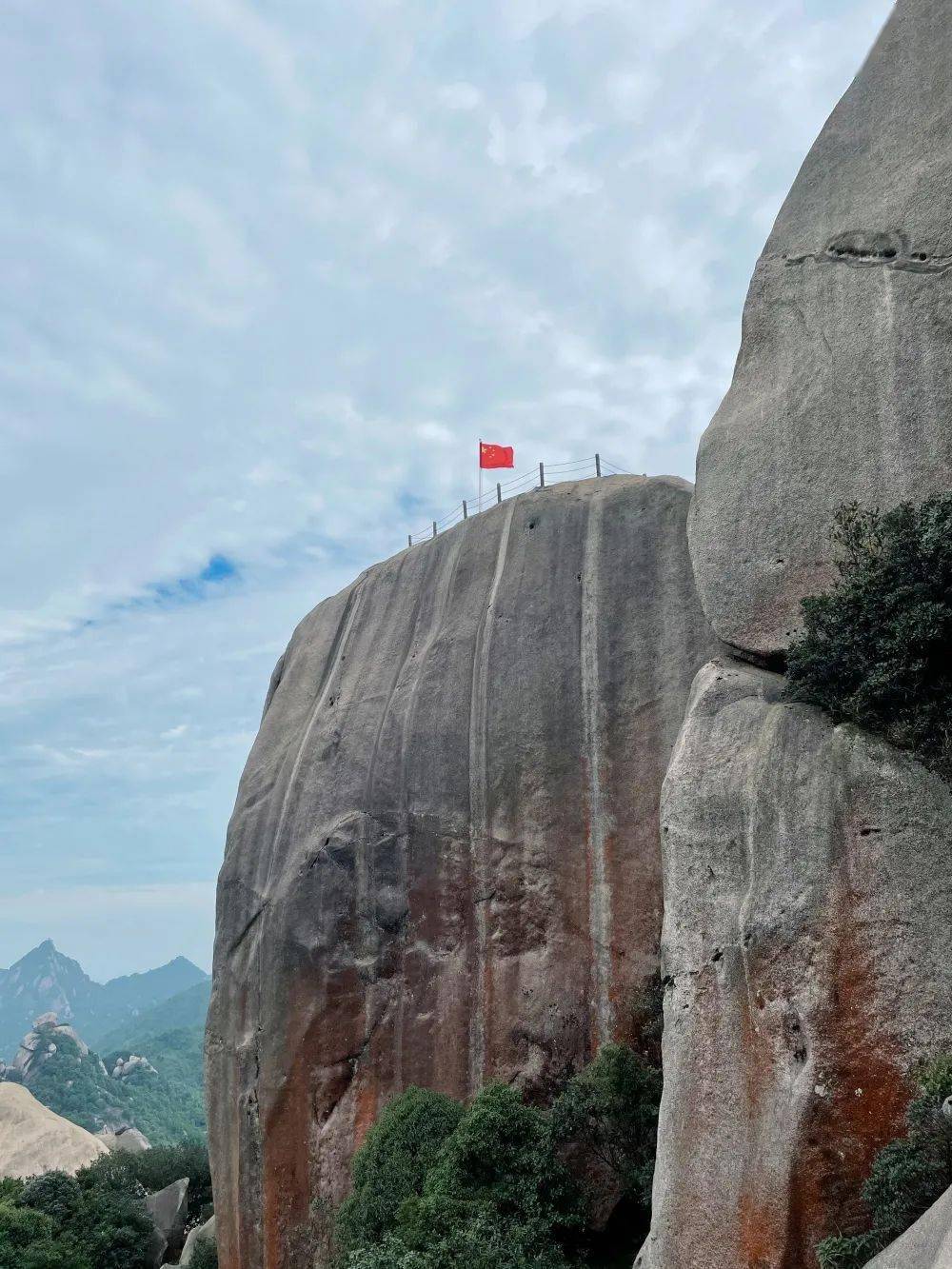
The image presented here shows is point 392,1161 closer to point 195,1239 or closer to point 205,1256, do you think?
point 205,1256

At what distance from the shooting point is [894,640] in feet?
34.4

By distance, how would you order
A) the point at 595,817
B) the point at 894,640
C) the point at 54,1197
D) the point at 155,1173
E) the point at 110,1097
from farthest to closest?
the point at 110,1097 → the point at 155,1173 → the point at 54,1197 → the point at 595,817 → the point at 894,640

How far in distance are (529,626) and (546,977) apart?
6222 mm

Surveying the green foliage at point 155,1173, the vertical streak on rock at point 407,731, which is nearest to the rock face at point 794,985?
the vertical streak on rock at point 407,731

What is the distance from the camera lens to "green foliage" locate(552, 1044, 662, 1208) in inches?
546

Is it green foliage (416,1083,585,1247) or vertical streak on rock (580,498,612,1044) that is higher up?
vertical streak on rock (580,498,612,1044)

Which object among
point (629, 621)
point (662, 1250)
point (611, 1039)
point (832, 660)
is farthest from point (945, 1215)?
point (629, 621)

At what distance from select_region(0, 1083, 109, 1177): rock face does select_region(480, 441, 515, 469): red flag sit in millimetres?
31743

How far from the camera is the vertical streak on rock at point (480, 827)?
16938 millimetres

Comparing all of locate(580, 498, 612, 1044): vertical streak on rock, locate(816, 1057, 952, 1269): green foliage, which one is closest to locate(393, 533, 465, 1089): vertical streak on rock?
locate(580, 498, 612, 1044): vertical streak on rock

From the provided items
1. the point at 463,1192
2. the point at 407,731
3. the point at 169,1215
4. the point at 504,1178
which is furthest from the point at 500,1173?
the point at 169,1215

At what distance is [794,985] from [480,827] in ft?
28.4

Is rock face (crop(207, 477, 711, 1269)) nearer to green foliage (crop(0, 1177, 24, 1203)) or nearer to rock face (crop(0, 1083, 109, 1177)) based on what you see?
green foliage (crop(0, 1177, 24, 1203))

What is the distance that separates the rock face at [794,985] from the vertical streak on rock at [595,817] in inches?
213
